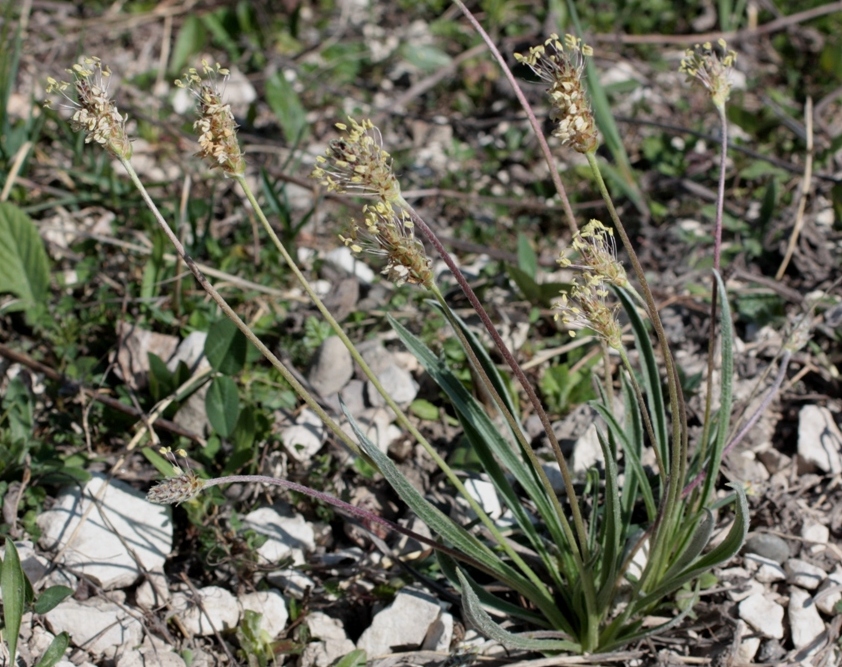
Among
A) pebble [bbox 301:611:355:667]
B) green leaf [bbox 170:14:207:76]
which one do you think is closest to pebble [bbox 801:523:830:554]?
pebble [bbox 301:611:355:667]

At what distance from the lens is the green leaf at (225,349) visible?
2343mm

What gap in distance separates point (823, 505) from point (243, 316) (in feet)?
5.89

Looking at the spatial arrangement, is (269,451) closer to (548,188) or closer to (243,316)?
(243,316)

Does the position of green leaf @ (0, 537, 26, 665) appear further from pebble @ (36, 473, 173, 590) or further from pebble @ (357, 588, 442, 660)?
pebble @ (357, 588, 442, 660)

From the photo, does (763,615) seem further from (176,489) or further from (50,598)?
(50,598)

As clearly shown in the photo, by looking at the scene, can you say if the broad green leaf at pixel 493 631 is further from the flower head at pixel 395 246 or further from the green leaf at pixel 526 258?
the green leaf at pixel 526 258

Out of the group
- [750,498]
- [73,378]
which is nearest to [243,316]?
[73,378]

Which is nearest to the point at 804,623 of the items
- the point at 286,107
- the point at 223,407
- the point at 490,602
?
the point at 490,602

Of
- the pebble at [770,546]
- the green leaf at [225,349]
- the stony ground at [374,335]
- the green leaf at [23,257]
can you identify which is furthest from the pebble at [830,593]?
the green leaf at [23,257]

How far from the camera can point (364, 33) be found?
416 centimetres

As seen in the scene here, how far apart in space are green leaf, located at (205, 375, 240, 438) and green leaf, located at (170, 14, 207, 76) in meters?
2.17

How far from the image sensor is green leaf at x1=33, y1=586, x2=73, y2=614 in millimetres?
1938

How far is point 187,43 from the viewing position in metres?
3.96

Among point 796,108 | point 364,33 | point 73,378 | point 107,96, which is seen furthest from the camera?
point 364,33
